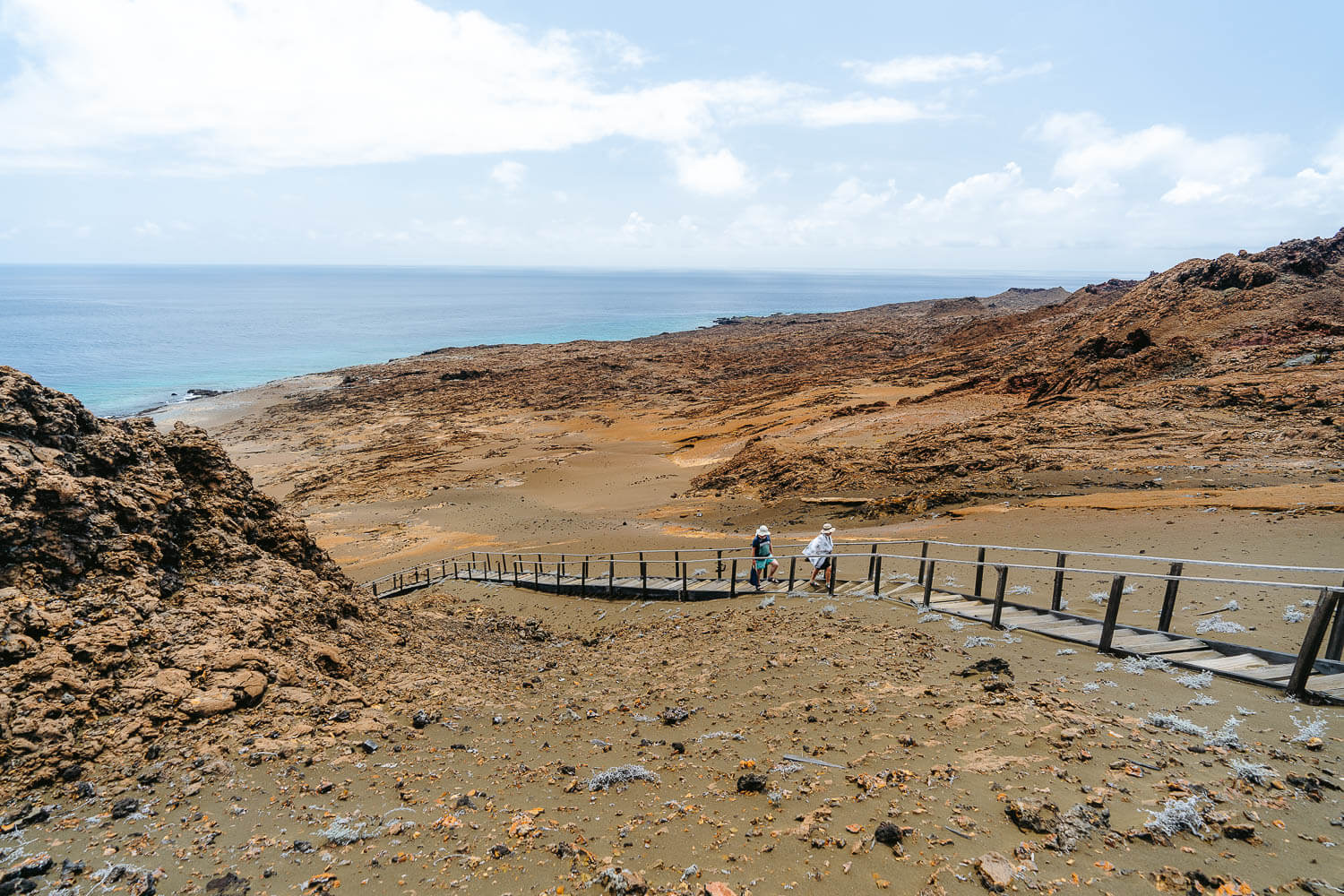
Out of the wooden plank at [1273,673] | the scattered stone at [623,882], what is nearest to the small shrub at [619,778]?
the scattered stone at [623,882]

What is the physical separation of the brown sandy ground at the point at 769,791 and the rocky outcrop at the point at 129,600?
0.56 metres

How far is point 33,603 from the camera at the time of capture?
604 cm

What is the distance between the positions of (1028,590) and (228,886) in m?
11.0

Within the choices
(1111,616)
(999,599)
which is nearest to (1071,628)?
(999,599)

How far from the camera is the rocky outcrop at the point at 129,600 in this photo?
558 centimetres

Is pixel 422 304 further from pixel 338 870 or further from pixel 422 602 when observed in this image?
pixel 338 870

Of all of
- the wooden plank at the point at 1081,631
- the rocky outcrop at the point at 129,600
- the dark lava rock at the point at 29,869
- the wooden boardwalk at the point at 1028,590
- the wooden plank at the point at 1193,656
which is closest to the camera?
the dark lava rock at the point at 29,869

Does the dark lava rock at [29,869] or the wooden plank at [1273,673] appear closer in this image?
the dark lava rock at [29,869]

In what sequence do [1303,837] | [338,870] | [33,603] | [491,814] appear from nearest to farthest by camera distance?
[1303,837], [338,870], [491,814], [33,603]

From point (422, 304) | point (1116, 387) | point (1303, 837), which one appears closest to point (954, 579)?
point (1303, 837)

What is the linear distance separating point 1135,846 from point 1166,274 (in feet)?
120

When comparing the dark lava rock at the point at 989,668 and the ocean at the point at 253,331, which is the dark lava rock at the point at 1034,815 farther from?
the ocean at the point at 253,331

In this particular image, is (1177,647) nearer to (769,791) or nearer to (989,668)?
(989,668)

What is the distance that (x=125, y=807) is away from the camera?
16.2 ft
